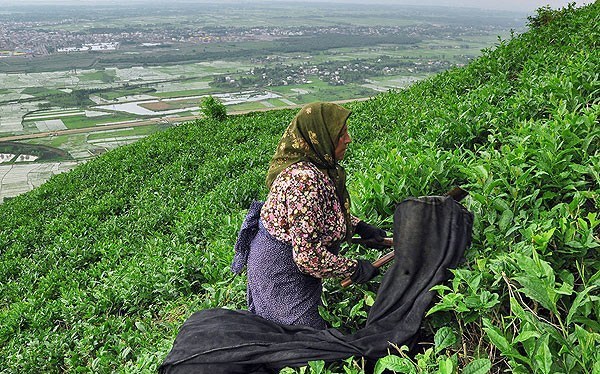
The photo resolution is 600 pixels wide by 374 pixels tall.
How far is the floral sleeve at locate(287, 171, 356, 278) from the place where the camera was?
2.37 m

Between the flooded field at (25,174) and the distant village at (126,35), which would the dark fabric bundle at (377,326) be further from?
the distant village at (126,35)

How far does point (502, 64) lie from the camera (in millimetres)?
6469

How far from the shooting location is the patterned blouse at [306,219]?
2375mm

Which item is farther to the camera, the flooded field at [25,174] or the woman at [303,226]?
the flooded field at [25,174]

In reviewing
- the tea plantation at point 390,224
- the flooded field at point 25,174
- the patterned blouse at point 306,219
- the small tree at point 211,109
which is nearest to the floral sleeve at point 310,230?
the patterned blouse at point 306,219

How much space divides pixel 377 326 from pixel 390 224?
999mm

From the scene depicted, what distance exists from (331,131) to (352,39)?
96645mm

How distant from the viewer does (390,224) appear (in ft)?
9.82

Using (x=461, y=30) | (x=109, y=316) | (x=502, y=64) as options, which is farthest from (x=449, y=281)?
(x=461, y=30)

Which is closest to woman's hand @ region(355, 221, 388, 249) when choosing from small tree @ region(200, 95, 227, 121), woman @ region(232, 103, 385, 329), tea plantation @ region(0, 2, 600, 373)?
woman @ region(232, 103, 385, 329)

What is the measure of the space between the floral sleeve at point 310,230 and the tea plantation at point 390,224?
0.24 metres

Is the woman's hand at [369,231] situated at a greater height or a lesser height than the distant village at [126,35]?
lesser

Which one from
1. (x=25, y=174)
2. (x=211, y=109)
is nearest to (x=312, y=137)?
(x=211, y=109)

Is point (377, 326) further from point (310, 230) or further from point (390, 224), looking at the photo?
point (390, 224)
